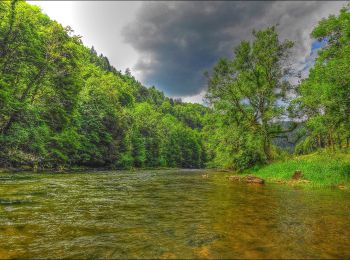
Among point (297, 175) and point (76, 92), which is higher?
point (76, 92)

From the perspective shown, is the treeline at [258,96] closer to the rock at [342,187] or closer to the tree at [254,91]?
the tree at [254,91]

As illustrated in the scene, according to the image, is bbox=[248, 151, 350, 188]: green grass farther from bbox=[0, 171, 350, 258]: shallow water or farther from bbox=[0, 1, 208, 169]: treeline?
bbox=[0, 1, 208, 169]: treeline

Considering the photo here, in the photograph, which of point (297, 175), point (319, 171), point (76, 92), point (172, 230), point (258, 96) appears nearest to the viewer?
point (172, 230)

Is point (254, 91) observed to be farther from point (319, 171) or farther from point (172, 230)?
point (172, 230)

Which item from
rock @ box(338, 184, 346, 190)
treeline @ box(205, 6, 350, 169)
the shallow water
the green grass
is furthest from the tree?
the shallow water

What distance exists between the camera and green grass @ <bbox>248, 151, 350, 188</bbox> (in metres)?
21.4

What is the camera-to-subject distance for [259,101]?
119 feet

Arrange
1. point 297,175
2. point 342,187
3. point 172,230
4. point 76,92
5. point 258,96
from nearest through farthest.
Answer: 1. point 172,230
2. point 342,187
3. point 297,175
4. point 258,96
5. point 76,92

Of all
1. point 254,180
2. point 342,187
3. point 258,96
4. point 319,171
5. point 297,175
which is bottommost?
point 342,187

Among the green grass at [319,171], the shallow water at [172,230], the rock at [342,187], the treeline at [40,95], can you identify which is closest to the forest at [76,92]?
the treeline at [40,95]

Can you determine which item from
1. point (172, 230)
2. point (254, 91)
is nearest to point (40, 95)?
point (254, 91)

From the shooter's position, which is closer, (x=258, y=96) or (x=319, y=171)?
(x=319, y=171)

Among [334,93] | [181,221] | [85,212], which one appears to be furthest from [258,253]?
[334,93]

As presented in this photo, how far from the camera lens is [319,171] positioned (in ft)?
78.3
